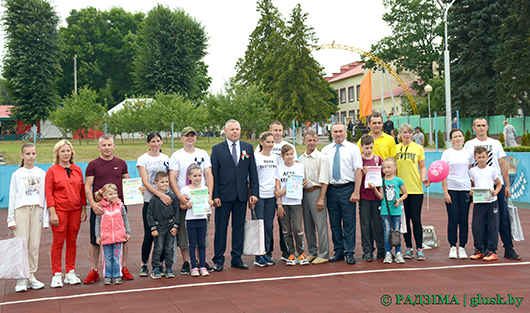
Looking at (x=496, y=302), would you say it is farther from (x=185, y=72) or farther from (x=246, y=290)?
(x=185, y=72)

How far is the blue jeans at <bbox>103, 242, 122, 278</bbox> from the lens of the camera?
244 inches

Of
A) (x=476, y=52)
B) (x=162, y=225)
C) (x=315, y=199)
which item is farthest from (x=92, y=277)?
(x=476, y=52)

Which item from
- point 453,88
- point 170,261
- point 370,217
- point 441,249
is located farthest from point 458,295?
point 453,88

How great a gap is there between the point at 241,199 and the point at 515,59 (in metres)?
30.1

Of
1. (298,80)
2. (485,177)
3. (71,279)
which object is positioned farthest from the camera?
(298,80)

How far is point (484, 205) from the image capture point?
23.7ft

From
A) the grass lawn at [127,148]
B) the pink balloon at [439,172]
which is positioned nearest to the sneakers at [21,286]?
the pink balloon at [439,172]

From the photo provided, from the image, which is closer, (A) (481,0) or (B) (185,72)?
(A) (481,0)

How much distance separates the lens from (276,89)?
42.1 metres

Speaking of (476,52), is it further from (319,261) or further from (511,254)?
(319,261)

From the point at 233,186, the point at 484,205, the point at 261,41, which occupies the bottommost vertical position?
the point at 484,205

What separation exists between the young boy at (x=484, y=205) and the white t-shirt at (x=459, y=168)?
0.10m

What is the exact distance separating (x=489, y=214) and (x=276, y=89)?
117 feet

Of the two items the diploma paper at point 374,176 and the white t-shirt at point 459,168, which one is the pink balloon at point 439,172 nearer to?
the white t-shirt at point 459,168
